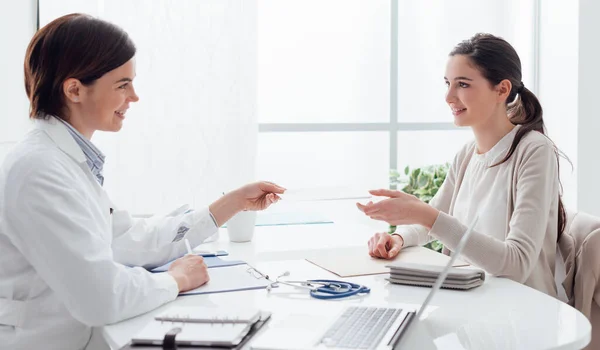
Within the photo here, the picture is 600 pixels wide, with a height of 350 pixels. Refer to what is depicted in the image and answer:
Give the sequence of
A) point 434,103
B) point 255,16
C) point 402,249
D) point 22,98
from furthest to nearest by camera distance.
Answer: point 434,103, point 255,16, point 22,98, point 402,249

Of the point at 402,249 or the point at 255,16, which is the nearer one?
the point at 402,249

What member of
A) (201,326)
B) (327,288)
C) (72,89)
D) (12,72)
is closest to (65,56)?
(72,89)

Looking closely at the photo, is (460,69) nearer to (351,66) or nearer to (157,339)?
(157,339)

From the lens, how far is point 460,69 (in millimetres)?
2021

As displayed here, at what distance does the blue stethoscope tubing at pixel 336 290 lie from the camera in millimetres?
1463

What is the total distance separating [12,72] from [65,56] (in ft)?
4.62

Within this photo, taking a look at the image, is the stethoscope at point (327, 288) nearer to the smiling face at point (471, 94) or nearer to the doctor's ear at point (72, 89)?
the doctor's ear at point (72, 89)

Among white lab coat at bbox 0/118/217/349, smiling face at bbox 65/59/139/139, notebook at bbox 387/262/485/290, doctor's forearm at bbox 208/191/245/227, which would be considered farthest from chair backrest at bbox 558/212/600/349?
smiling face at bbox 65/59/139/139

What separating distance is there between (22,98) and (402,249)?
5.97 feet

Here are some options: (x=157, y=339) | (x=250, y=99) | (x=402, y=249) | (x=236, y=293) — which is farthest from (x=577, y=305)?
(x=250, y=99)

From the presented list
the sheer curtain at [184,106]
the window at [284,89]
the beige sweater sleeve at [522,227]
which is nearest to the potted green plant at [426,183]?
the window at [284,89]

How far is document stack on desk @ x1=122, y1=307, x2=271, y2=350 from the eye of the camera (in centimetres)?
111

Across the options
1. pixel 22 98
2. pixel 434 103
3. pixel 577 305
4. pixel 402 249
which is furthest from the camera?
pixel 434 103

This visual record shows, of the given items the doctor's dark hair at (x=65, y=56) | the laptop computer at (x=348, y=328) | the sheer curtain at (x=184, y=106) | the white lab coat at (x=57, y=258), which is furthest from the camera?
the sheer curtain at (x=184, y=106)
